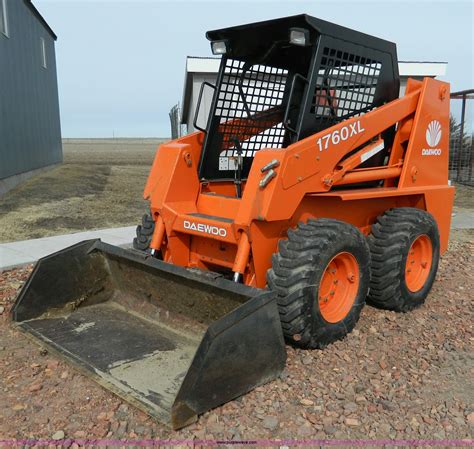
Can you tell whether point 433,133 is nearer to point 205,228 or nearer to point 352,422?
point 205,228

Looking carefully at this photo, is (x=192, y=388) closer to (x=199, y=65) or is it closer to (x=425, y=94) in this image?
(x=425, y=94)

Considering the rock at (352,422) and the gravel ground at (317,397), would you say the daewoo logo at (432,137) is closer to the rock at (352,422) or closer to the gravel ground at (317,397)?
the gravel ground at (317,397)

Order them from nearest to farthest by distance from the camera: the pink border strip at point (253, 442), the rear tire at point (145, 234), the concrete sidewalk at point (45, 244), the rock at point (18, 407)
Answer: the pink border strip at point (253, 442) → the rock at point (18, 407) → the rear tire at point (145, 234) → the concrete sidewalk at point (45, 244)

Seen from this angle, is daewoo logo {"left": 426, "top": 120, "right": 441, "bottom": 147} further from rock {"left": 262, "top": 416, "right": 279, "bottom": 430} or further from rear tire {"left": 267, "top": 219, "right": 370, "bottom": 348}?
rock {"left": 262, "top": 416, "right": 279, "bottom": 430}

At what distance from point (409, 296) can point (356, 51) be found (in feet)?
7.01

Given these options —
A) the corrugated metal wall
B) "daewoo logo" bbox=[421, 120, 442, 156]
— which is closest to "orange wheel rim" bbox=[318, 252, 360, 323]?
"daewoo logo" bbox=[421, 120, 442, 156]

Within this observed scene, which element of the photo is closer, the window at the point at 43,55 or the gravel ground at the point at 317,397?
the gravel ground at the point at 317,397

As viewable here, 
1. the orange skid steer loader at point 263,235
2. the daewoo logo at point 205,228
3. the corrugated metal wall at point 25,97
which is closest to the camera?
the orange skid steer loader at point 263,235

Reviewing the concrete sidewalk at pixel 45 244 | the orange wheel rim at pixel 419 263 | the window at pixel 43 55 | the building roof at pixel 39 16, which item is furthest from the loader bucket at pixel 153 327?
the window at pixel 43 55

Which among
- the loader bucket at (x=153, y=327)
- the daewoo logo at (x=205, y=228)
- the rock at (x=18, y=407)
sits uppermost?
the daewoo logo at (x=205, y=228)

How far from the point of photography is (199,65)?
468 inches

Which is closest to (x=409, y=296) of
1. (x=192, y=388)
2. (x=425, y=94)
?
(x=425, y=94)

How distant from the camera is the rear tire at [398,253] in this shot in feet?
13.6

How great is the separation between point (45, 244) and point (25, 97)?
8965 mm
